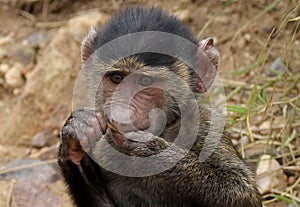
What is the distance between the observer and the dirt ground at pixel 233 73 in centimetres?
469

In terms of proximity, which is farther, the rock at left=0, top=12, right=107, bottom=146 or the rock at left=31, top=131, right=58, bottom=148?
the rock at left=0, top=12, right=107, bottom=146

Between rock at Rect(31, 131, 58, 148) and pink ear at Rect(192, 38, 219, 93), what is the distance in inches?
87.3

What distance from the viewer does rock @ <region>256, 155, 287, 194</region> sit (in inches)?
183

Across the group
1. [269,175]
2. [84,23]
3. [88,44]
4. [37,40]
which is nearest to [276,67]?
[269,175]

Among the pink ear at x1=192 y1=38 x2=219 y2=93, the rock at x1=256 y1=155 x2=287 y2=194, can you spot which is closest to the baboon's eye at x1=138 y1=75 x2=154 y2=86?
the pink ear at x1=192 y1=38 x2=219 y2=93

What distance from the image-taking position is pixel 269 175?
15.4 feet

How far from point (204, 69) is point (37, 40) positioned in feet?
10.5

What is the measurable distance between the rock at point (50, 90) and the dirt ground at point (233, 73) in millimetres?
31

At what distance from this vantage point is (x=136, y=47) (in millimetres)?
3512

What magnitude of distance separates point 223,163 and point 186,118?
307mm

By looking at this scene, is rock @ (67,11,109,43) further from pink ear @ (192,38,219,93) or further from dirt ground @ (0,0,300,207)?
pink ear @ (192,38,219,93)

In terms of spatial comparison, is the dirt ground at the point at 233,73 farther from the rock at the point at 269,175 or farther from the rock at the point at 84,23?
the rock at the point at 84,23

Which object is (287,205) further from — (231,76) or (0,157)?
(0,157)

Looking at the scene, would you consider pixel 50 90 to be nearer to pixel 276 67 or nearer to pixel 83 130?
pixel 276 67
